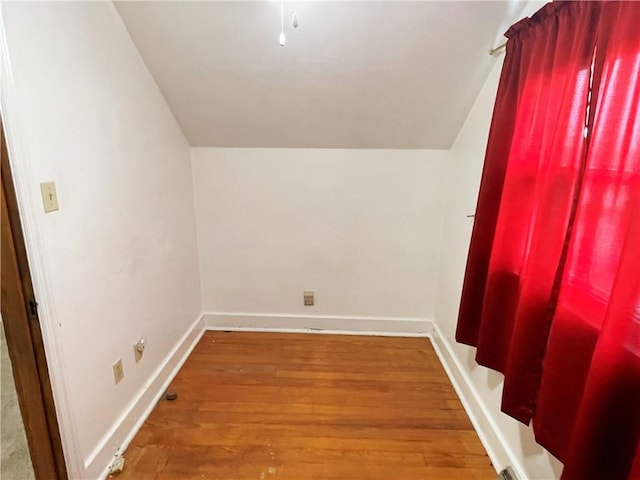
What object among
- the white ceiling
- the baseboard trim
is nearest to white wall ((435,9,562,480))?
the baseboard trim

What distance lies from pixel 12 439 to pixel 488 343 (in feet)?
6.61

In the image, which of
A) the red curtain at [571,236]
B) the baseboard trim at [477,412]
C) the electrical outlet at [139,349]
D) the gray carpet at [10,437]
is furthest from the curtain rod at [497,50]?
the gray carpet at [10,437]

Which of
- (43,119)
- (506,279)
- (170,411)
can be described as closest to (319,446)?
(170,411)

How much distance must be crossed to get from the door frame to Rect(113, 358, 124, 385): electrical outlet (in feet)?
1.14

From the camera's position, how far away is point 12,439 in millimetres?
1447

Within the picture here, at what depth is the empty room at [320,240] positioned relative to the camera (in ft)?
3.50

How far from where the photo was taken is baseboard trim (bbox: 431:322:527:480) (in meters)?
1.58

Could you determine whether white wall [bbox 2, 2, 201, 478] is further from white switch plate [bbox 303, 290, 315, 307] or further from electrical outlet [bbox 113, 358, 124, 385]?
white switch plate [bbox 303, 290, 315, 307]

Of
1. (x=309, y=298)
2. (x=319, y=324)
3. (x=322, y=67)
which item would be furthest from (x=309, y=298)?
(x=322, y=67)

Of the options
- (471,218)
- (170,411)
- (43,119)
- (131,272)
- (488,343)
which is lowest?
(170,411)

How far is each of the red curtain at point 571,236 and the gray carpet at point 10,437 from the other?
1898 millimetres

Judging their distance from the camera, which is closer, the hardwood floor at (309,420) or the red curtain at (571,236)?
the red curtain at (571,236)

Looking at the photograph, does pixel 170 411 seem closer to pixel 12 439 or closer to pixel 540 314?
pixel 12 439

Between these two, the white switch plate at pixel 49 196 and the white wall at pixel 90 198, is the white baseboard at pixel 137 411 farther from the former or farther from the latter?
the white switch plate at pixel 49 196
